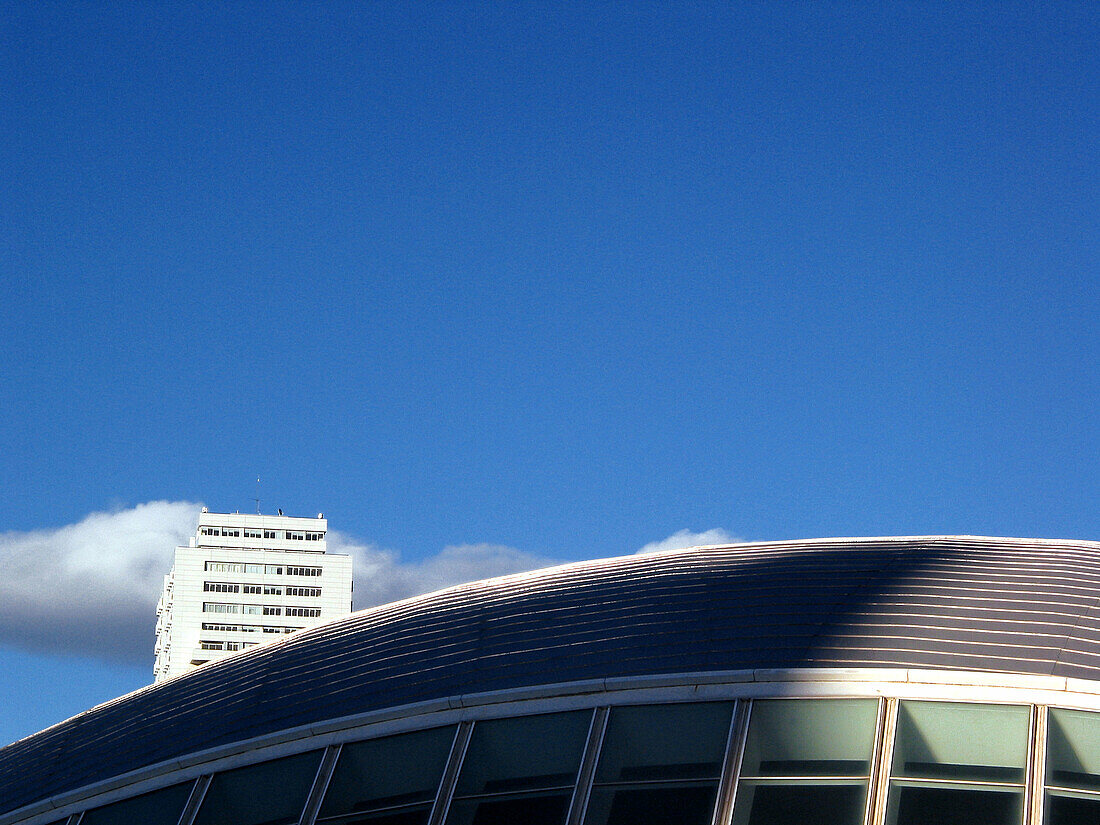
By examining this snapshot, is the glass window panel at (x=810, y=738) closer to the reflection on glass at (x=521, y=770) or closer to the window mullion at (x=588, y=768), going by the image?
the window mullion at (x=588, y=768)

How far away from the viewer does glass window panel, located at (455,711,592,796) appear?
17844 millimetres

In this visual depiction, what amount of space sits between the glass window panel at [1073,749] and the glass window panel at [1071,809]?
159 millimetres

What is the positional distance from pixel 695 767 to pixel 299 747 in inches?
241

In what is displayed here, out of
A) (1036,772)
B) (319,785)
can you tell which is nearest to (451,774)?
(319,785)

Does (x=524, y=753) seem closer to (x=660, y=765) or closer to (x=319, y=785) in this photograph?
(x=660, y=765)

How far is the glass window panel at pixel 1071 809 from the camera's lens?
1590 cm

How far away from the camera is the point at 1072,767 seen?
16.6 meters

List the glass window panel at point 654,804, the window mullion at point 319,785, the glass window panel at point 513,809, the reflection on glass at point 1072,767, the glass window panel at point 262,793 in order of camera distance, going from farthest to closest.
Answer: the glass window panel at point 262,793 → the window mullion at point 319,785 → the glass window panel at point 513,809 → the glass window panel at point 654,804 → the reflection on glass at point 1072,767

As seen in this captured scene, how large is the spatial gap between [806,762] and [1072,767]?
3.29m

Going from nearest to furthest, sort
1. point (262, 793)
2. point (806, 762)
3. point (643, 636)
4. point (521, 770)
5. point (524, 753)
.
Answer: point (806, 762), point (521, 770), point (524, 753), point (262, 793), point (643, 636)

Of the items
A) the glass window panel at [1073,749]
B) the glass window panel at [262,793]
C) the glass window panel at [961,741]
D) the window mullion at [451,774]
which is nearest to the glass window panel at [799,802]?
the glass window panel at [961,741]

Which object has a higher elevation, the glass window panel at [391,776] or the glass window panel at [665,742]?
the glass window panel at [665,742]

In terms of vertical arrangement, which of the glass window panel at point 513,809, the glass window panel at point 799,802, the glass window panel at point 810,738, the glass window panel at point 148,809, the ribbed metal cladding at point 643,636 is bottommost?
the glass window panel at point 148,809

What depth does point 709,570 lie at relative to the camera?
2447 cm
